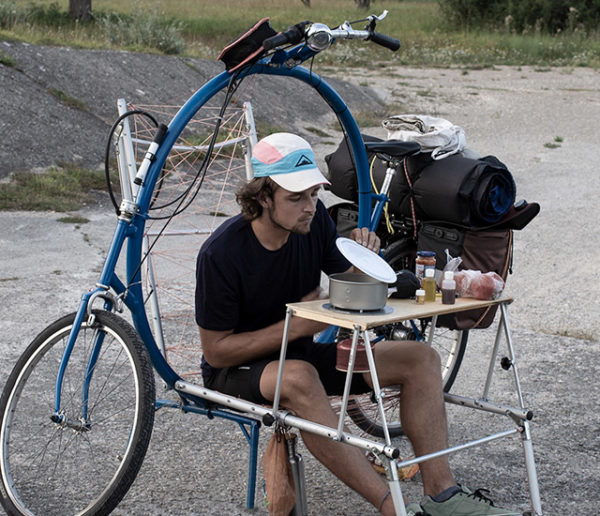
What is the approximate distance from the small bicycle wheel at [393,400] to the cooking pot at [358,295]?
0.65m

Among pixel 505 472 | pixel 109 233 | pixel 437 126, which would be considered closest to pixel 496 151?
pixel 109 233

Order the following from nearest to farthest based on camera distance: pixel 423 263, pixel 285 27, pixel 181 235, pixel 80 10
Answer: pixel 423 263 < pixel 181 235 < pixel 80 10 < pixel 285 27

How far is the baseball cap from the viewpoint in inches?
125

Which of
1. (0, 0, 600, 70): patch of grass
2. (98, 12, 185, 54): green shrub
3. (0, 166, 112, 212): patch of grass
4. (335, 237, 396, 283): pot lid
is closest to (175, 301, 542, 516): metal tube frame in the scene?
(335, 237, 396, 283): pot lid

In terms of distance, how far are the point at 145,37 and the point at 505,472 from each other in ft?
44.9

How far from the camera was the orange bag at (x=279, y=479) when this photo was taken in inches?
122

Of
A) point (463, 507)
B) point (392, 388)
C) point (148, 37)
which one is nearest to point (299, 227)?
point (392, 388)

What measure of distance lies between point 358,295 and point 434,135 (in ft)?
5.70

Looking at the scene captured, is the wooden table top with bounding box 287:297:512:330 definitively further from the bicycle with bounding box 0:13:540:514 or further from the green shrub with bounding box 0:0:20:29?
the green shrub with bounding box 0:0:20:29

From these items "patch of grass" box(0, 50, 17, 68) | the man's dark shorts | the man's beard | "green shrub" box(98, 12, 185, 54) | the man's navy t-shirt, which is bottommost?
"green shrub" box(98, 12, 185, 54)

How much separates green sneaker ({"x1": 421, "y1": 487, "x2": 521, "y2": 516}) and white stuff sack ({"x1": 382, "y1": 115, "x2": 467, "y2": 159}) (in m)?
1.87

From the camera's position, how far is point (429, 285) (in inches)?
126

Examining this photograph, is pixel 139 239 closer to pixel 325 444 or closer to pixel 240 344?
pixel 240 344

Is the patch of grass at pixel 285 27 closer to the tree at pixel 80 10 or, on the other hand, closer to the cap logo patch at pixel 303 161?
the tree at pixel 80 10
